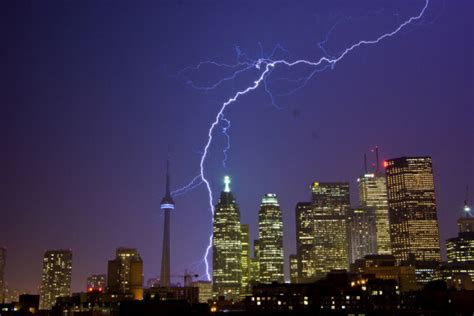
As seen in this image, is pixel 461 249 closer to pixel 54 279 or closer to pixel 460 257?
pixel 460 257

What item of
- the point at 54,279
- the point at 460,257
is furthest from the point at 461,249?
the point at 54,279

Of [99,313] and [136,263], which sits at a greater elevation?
[136,263]

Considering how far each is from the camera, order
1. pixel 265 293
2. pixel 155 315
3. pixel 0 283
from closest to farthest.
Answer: pixel 155 315 → pixel 265 293 → pixel 0 283

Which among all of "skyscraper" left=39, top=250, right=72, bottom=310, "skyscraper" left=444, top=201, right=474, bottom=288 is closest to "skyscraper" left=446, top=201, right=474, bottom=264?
"skyscraper" left=444, top=201, right=474, bottom=288

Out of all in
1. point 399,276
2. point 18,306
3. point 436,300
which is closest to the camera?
point 18,306

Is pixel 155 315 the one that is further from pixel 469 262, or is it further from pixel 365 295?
pixel 469 262

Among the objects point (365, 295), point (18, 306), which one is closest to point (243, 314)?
point (365, 295)

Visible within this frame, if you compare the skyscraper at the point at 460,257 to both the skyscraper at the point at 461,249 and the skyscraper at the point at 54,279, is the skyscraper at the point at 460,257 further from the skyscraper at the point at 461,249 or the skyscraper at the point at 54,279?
the skyscraper at the point at 54,279

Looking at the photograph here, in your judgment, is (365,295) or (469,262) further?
(469,262)

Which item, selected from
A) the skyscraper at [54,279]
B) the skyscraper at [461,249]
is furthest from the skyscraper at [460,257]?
the skyscraper at [54,279]

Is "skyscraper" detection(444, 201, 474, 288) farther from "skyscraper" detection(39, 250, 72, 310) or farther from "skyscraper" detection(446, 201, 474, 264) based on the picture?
"skyscraper" detection(39, 250, 72, 310)
